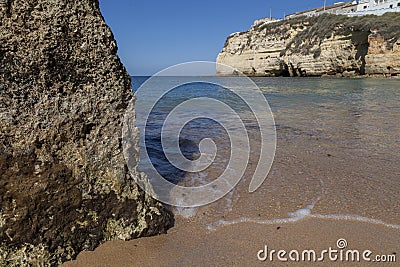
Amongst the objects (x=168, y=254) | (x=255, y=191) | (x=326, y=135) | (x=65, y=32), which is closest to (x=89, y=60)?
(x=65, y=32)

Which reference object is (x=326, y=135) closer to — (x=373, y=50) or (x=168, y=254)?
(x=168, y=254)

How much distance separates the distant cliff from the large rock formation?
38348 millimetres

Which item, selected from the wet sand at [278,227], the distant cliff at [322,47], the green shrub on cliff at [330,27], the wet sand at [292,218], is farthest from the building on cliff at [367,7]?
the wet sand at [278,227]

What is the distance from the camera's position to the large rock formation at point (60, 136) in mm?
1687

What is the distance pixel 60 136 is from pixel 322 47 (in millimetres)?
44334

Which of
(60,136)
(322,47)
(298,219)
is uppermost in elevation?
(322,47)

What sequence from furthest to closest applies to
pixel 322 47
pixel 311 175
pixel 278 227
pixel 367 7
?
pixel 367 7 < pixel 322 47 < pixel 311 175 < pixel 278 227

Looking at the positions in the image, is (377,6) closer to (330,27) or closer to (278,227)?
(330,27)

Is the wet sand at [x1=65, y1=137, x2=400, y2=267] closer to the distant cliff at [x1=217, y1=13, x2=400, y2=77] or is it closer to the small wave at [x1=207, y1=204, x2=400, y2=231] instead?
the small wave at [x1=207, y1=204, x2=400, y2=231]

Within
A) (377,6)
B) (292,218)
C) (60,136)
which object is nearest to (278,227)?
(292,218)

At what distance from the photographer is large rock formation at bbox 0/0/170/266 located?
1.69 metres

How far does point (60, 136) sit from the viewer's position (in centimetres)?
183

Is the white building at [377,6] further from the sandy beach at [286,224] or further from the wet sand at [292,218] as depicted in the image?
the sandy beach at [286,224]

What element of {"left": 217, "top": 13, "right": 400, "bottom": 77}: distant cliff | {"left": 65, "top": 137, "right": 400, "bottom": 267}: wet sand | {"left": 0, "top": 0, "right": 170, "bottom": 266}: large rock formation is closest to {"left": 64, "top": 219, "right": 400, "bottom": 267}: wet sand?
{"left": 65, "top": 137, "right": 400, "bottom": 267}: wet sand
